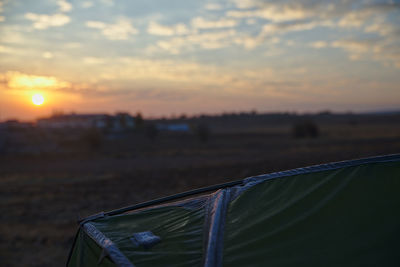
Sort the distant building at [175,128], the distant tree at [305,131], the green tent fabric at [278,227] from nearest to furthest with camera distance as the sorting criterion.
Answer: the green tent fabric at [278,227] → the distant tree at [305,131] → the distant building at [175,128]

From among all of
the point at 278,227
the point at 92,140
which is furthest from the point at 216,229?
the point at 92,140

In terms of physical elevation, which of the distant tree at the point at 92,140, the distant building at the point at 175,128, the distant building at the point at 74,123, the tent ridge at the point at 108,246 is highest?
the distant building at the point at 74,123

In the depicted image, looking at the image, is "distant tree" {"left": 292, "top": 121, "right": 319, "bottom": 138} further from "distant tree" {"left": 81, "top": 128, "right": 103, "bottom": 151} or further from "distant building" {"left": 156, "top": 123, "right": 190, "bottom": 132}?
"distant building" {"left": 156, "top": 123, "right": 190, "bottom": 132}

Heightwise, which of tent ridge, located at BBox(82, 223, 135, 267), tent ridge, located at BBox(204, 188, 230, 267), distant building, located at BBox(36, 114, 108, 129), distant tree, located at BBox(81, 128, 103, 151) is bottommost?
tent ridge, located at BBox(82, 223, 135, 267)

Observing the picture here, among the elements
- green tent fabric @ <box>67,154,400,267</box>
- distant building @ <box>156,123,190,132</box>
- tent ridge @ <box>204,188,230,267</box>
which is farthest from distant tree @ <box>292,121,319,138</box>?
tent ridge @ <box>204,188,230,267</box>

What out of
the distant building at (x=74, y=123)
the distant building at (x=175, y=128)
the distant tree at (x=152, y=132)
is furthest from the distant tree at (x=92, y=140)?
the distant building at (x=74, y=123)

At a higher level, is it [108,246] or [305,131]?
[305,131]

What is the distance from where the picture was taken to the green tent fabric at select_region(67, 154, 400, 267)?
2150 mm

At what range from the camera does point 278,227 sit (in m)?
2.41

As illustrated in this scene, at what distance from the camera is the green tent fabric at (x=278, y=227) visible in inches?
84.7

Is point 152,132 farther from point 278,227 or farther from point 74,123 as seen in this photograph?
point 74,123

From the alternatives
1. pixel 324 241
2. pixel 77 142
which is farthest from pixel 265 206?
pixel 77 142

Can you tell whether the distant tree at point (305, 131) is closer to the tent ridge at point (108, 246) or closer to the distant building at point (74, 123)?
the distant building at point (74, 123)

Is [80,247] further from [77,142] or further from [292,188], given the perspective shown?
[77,142]
